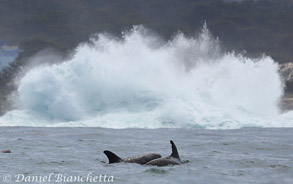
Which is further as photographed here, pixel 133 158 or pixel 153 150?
pixel 153 150

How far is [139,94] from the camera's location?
41.5 meters

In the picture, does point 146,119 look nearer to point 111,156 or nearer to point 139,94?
point 139,94

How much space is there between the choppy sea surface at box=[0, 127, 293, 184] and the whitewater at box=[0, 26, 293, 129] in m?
7.24

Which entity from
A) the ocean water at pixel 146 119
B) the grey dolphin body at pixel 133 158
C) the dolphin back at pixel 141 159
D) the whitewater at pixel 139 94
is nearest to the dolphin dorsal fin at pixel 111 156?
the grey dolphin body at pixel 133 158

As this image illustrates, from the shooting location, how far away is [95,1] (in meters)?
124

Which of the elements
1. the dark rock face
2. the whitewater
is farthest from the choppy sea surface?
the dark rock face

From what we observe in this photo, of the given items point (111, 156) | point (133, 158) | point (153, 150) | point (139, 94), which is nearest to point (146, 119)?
point (139, 94)

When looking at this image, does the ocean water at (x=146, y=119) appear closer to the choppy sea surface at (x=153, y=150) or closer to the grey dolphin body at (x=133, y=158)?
the choppy sea surface at (x=153, y=150)

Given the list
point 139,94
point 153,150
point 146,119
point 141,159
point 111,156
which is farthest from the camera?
Result: point 139,94

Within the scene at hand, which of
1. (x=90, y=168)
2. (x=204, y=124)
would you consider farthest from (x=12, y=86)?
(x=90, y=168)

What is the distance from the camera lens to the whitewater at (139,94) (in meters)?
37.9

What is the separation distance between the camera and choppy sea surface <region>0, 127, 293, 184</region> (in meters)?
15.4

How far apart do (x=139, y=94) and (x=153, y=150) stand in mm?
19839

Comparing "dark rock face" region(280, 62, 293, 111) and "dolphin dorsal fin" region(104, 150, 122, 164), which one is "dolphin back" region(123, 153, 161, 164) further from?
"dark rock face" region(280, 62, 293, 111)
